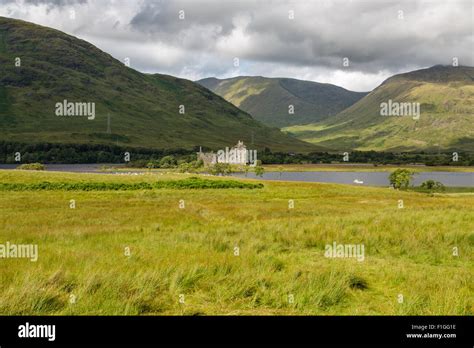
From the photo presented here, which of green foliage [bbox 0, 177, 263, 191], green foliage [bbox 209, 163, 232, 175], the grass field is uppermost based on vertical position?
green foliage [bbox 209, 163, 232, 175]

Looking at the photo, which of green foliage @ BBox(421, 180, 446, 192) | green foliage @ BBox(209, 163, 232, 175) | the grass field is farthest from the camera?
green foliage @ BBox(209, 163, 232, 175)

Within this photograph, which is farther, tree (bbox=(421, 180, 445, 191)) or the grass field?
tree (bbox=(421, 180, 445, 191))

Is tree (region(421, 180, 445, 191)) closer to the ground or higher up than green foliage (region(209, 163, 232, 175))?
closer to the ground

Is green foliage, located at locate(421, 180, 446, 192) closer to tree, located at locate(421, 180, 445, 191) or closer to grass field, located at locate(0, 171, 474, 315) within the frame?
tree, located at locate(421, 180, 445, 191)

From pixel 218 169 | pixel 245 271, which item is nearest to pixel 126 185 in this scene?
pixel 245 271

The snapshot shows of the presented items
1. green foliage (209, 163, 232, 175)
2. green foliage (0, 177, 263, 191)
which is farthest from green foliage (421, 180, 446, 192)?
green foliage (209, 163, 232, 175)

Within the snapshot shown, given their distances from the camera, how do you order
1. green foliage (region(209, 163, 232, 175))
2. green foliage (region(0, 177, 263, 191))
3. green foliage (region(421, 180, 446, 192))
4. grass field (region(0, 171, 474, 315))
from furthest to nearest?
green foliage (region(209, 163, 232, 175)) < green foliage (region(421, 180, 446, 192)) < green foliage (region(0, 177, 263, 191)) < grass field (region(0, 171, 474, 315))

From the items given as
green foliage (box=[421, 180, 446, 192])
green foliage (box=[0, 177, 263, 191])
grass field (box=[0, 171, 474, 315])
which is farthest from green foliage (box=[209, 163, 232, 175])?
grass field (box=[0, 171, 474, 315])

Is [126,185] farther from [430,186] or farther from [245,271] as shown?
[430,186]

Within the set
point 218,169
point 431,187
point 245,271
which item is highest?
point 218,169

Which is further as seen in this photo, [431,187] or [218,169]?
[218,169]

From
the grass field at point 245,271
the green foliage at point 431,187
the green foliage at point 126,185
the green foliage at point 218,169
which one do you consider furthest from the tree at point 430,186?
the grass field at point 245,271

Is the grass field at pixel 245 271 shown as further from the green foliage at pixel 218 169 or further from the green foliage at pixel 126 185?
the green foliage at pixel 218 169
